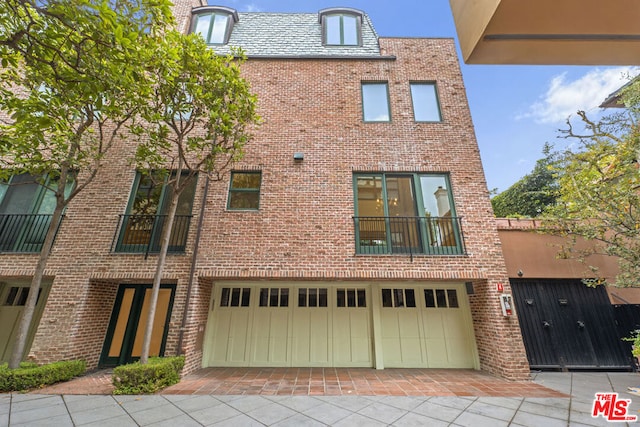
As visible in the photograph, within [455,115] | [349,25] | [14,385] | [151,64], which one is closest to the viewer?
[14,385]

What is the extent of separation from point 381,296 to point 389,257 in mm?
1329

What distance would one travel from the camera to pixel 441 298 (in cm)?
655

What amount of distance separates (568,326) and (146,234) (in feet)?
33.1

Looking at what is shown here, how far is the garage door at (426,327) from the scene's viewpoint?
240 inches

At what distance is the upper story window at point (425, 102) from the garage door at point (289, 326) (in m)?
5.10

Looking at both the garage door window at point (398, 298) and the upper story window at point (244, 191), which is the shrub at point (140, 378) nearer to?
the upper story window at point (244, 191)

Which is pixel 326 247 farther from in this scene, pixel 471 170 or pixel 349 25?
pixel 349 25

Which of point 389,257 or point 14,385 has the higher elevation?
point 389,257

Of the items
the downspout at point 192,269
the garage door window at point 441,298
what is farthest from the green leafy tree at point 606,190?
the downspout at point 192,269

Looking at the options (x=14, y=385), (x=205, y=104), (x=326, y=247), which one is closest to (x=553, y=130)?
(x=326, y=247)

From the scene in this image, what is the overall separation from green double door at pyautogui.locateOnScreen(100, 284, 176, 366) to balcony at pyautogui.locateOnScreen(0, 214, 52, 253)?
85.3 inches

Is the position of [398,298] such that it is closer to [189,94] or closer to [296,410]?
[296,410]

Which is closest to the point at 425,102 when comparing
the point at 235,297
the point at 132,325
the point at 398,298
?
the point at 398,298

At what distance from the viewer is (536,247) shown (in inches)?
251
